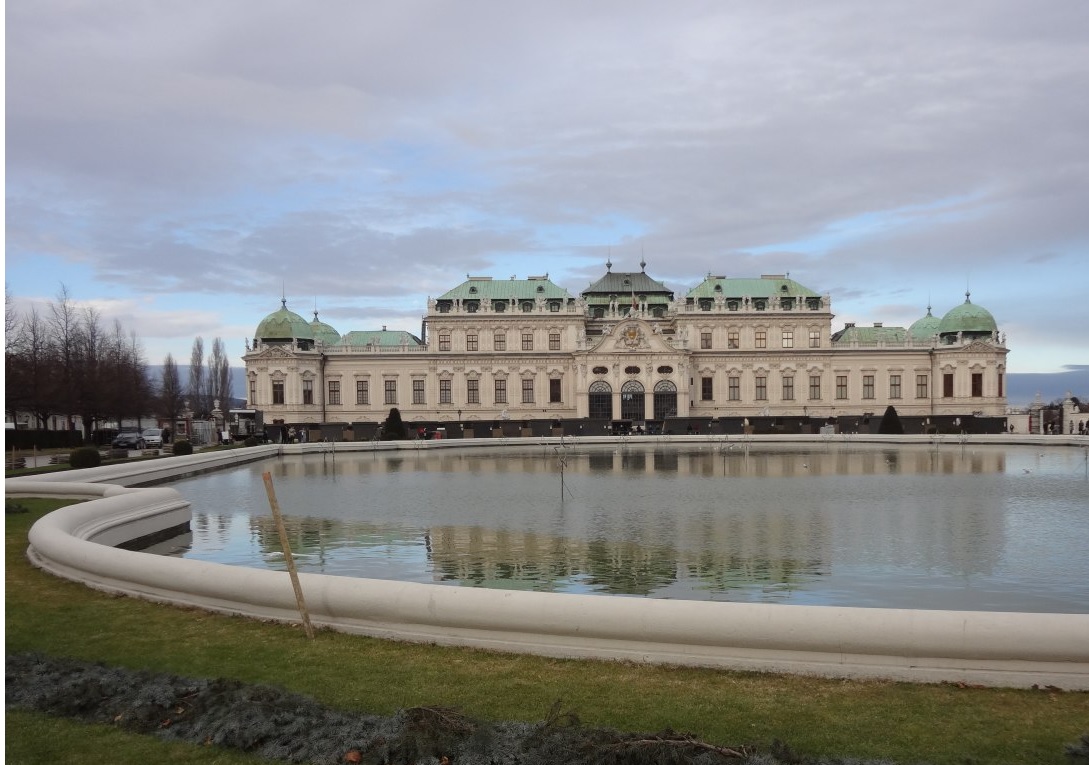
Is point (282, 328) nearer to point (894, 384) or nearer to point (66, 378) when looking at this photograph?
point (66, 378)

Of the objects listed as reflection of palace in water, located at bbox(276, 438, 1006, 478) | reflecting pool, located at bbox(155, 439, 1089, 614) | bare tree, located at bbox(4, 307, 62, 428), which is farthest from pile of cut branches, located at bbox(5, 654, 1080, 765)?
bare tree, located at bbox(4, 307, 62, 428)

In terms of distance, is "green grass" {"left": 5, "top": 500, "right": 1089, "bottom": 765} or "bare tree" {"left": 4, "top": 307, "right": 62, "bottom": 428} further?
"bare tree" {"left": 4, "top": 307, "right": 62, "bottom": 428}

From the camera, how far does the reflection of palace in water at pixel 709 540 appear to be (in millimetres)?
15250

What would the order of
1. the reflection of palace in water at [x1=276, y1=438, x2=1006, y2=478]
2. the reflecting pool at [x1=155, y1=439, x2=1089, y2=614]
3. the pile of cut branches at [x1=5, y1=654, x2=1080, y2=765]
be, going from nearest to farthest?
the pile of cut branches at [x1=5, y1=654, x2=1080, y2=765] < the reflecting pool at [x1=155, y1=439, x2=1089, y2=614] < the reflection of palace in water at [x1=276, y1=438, x2=1006, y2=478]

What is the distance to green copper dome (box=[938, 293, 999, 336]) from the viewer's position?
8756cm

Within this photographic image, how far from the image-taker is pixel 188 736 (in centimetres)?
692

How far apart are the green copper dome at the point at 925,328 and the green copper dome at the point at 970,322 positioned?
6.90ft

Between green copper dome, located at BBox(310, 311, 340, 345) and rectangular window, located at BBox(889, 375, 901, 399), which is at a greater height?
green copper dome, located at BBox(310, 311, 340, 345)

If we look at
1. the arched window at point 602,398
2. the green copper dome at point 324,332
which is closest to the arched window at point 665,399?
the arched window at point 602,398

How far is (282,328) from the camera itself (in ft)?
287

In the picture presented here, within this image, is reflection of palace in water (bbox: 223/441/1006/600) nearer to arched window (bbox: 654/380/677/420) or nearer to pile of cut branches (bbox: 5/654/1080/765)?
pile of cut branches (bbox: 5/654/1080/765)

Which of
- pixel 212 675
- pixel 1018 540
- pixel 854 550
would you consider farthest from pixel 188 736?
pixel 1018 540

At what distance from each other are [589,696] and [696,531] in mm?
13345

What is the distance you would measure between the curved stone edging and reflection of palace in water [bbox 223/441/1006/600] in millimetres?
4807
